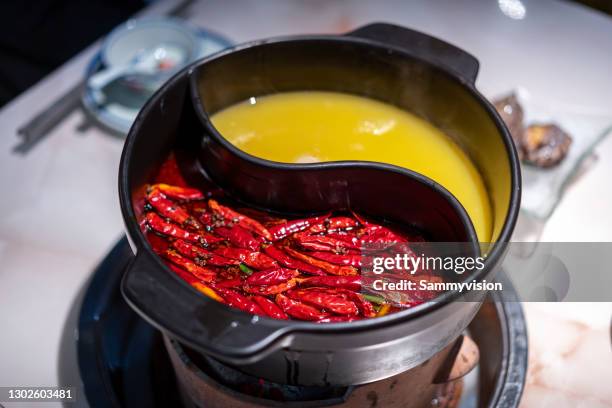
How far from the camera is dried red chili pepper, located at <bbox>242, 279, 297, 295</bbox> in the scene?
129cm

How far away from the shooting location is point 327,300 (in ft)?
4.17

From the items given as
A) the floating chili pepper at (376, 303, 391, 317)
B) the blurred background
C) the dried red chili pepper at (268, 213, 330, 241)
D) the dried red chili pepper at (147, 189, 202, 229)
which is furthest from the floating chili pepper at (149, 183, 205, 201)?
the blurred background

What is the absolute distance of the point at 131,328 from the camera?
1.82 meters

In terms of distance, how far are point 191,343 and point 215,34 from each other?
6.53 ft

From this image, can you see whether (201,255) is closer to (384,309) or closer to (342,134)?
(384,309)

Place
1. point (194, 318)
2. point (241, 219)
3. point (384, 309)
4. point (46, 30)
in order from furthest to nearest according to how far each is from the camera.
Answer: point (46, 30) → point (241, 219) → point (384, 309) → point (194, 318)

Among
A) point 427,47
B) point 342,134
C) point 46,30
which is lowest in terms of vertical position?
point 46,30

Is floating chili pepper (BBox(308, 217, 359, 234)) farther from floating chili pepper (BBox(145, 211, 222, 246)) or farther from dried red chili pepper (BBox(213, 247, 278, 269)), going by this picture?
floating chili pepper (BBox(145, 211, 222, 246))

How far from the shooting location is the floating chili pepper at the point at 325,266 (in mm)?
1348

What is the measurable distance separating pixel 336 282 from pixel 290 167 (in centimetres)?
28

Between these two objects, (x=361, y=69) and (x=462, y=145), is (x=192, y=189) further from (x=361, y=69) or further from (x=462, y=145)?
(x=462, y=145)

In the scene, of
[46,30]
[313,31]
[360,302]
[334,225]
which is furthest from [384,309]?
[46,30]

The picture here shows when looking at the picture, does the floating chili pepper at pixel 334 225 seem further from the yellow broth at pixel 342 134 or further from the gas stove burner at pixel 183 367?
the gas stove burner at pixel 183 367

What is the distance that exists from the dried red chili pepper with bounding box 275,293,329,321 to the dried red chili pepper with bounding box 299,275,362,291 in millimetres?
70
